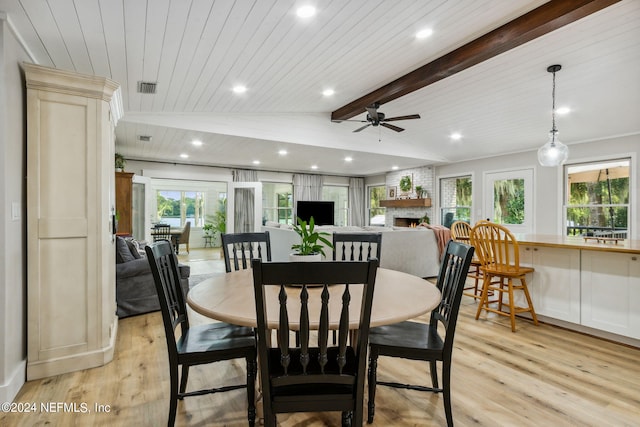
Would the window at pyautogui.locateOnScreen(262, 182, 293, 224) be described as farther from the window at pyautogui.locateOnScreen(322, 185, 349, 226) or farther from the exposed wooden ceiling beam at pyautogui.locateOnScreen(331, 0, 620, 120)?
the exposed wooden ceiling beam at pyautogui.locateOnScreen(331, 0, 620, 120)

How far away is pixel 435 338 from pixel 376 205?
8.82m

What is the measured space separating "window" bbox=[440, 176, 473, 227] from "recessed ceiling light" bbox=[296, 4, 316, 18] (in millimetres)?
6178

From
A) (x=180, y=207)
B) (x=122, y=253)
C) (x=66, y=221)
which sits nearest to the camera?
(x=66, y=221)

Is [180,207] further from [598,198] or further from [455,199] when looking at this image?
[598,198]

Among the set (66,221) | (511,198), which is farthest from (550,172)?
(66,221)

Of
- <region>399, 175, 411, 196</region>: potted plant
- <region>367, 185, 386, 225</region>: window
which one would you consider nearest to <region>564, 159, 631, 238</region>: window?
<region>399, 175, 411, 196</region>: potted plant

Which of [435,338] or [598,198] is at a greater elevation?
[598,198]

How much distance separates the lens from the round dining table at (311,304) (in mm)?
1298

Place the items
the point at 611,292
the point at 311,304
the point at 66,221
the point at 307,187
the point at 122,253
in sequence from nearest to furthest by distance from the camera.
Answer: the point at 311,304
the point at 66,221
the point at 611,292
the point at 122,253
the point at 307,187

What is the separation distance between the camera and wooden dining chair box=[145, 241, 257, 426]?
1575mm

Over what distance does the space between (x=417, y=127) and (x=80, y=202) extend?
17.4ft

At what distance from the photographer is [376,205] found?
413 inches

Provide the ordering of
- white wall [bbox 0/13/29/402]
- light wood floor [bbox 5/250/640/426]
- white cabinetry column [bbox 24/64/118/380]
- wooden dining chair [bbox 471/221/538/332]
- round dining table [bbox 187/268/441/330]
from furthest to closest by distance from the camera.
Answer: wooden dining chair [bbox 471/221/538/332], white cabinetry column [bbox 24/64/118/380], white wall [bbox 0/13/29/402], light wood floor [bbox 5/250/640/426], round dining table [bbox 187/268/441/330]

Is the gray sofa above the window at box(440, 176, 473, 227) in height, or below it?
below
